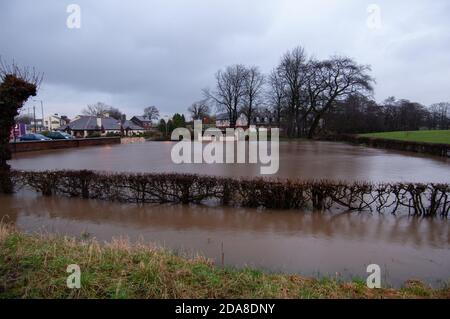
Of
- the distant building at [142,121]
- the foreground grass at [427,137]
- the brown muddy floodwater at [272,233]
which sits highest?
the distant building at [142,121]

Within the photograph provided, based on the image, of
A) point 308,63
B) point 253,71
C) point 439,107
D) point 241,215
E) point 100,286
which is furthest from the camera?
point 439,107

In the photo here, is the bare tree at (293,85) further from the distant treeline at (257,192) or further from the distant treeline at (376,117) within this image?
the distant treeline at (257,192)

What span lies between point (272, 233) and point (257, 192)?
6.39 feet

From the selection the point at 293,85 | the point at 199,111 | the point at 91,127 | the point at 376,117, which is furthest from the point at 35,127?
the point at 376,117

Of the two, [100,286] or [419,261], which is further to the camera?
[419,261]

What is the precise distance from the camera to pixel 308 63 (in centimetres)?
5488

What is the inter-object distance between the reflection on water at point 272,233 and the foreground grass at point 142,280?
3.59ft

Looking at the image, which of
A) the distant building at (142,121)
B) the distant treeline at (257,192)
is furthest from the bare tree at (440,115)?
the distant treeline at (257,192)

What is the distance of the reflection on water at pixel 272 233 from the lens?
568cm

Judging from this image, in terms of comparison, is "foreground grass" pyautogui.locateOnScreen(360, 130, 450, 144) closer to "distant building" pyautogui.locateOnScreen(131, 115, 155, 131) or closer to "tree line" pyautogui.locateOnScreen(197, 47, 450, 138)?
"tree line" pyautogui.locateOnScreen(197, 47, 450, 138)

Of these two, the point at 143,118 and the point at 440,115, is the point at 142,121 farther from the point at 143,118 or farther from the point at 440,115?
the point at 440,115

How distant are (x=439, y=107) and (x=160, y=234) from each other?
363ft
